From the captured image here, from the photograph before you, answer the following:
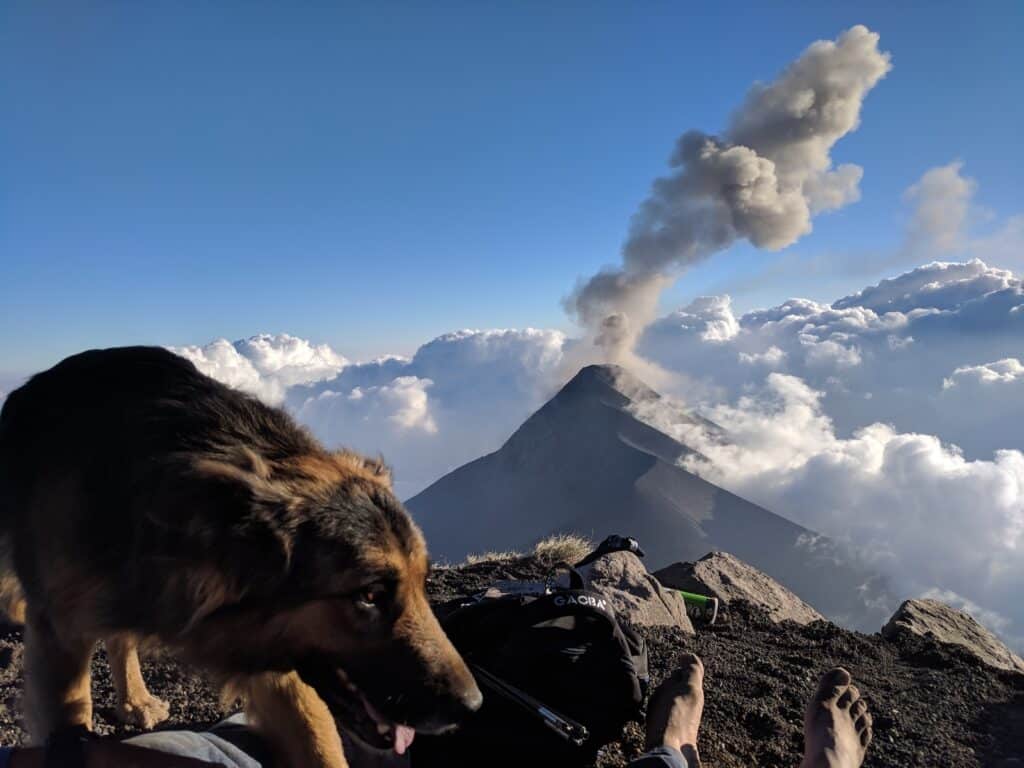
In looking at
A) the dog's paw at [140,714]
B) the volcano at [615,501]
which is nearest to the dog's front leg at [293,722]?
the dog's paw at [140,714]

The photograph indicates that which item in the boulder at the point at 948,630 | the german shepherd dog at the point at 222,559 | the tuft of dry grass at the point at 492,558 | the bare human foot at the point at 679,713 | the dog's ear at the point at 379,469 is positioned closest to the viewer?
the german shepherd dog at the point at 222,559

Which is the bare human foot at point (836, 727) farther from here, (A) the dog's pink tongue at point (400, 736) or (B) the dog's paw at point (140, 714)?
(B) the dog's paw at point (140, 714)

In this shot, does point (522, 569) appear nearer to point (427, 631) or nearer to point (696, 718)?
point (696, 718)

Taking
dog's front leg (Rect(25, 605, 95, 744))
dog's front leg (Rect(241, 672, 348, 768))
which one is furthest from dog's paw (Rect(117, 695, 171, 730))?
dog's front leg (Rect(241, 672, 348, 768))

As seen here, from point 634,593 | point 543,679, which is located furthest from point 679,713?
point 634,593

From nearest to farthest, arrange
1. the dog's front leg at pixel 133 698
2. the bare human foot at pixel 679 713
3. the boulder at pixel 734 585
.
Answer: the bare human foot at pixel 679 713 → the dog's front leg at pixel 133 698 → the boulder at pixel 734 585

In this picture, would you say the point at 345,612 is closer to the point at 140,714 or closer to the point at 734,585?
the point at 140,714
